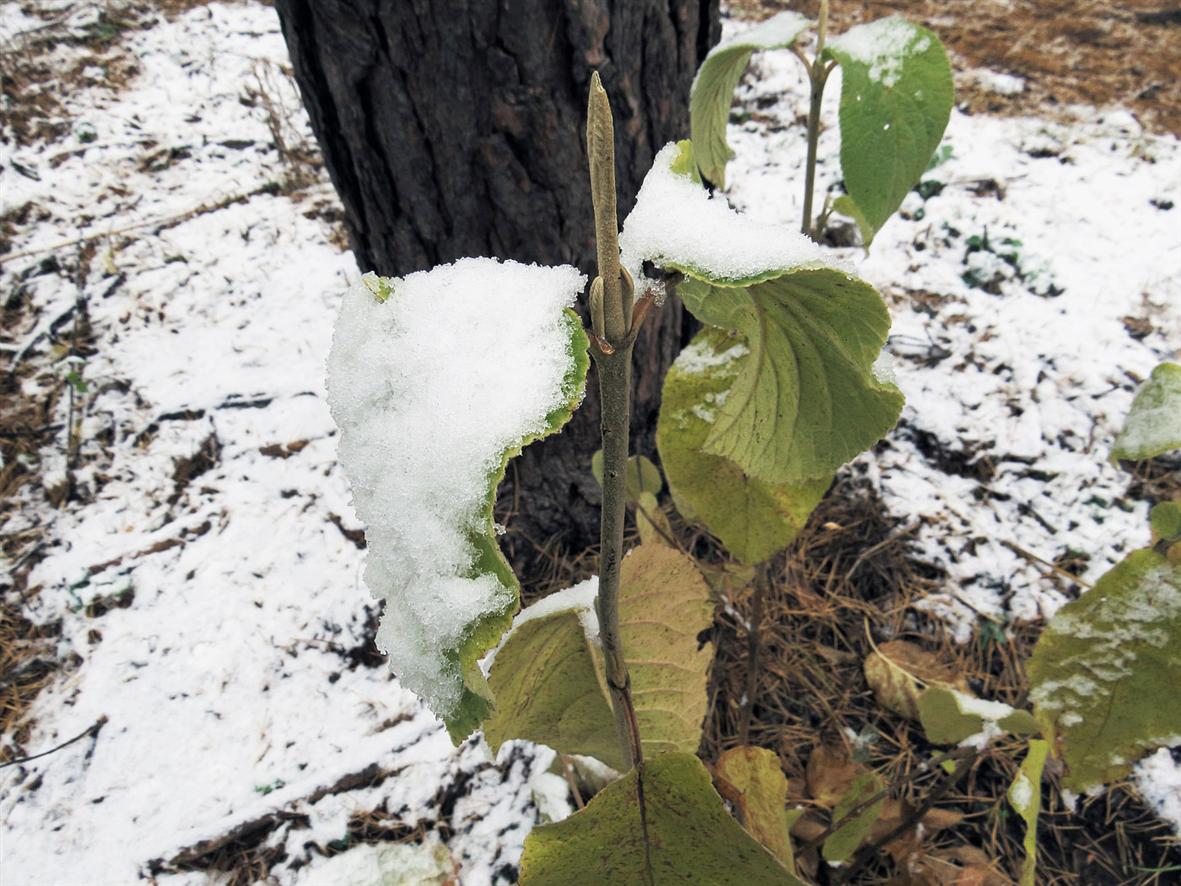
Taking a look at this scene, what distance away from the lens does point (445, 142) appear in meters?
1.08

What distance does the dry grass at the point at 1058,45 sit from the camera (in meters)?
2.51

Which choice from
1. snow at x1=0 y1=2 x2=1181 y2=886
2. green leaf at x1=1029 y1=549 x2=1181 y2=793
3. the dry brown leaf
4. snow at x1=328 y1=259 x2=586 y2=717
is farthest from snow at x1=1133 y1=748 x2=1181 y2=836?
snow at x1=328 y1=259 x2=586 y2=717

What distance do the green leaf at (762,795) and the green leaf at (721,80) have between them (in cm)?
76

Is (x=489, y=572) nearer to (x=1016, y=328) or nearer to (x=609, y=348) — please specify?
(x=609, y=348)

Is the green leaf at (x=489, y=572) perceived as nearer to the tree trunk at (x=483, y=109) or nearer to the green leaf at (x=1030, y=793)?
the green leaf at (x=1030, y=793)

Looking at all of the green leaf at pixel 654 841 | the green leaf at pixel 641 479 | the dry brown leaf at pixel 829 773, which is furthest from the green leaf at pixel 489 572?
the dry brown leaf at pixel 829 773

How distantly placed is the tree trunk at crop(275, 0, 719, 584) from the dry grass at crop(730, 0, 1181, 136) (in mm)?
1958

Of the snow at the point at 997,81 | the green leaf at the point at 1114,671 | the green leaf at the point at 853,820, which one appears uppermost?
the snow at the point at 997,81

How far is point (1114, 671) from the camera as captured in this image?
0.78 m

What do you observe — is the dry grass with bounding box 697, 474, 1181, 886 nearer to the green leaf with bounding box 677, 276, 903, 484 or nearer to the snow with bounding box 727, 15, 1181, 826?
the snow with bounding box 727, 15, 1181, 826

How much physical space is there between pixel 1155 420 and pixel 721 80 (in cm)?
63

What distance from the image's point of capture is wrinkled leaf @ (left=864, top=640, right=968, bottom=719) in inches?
50.9

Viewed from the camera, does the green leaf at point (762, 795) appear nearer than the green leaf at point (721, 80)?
No

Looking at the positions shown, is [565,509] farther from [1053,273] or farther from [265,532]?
[1053,273]
